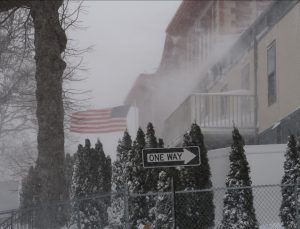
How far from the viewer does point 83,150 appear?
798 inches

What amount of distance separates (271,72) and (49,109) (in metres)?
7.64

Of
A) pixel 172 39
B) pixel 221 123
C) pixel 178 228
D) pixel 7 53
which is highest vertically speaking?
pixel 172 39

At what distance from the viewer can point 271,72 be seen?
18.6 meters

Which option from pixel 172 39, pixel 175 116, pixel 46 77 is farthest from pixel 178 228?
pixel 172 39

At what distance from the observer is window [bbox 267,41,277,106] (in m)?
18.3

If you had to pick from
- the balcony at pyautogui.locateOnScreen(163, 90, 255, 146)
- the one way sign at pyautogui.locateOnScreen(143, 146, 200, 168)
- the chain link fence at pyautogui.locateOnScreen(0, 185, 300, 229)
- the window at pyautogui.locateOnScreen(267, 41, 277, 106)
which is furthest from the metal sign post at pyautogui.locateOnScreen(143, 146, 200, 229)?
the balcony at pyautogui.locateOnScreen(163, 90, 255, 146)

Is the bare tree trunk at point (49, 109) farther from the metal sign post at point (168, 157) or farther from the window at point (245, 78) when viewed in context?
the window at point (245, 78)

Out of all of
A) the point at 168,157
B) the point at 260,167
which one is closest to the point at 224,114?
the point at 260,167

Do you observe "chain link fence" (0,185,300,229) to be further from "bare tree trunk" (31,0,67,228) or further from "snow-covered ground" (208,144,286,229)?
"bare tree trunk" (31,0,67,228)

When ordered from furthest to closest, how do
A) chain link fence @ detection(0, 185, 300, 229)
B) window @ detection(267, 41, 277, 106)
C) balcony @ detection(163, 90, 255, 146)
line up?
1. balcony @ detection(163, 90, 255, 146)
2. window @ detection(267, 41, 277, 106)
3. chain link fence @ detection(0, 185, 300, 229)

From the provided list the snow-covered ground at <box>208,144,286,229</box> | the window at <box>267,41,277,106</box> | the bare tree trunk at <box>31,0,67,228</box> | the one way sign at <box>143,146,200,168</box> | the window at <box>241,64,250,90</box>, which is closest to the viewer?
the one way sign at <box>143,146,200,168</box>

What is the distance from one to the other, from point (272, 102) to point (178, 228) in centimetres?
633

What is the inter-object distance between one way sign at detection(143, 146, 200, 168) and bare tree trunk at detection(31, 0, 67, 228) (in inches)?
137

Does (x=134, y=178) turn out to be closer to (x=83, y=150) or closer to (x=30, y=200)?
(x=83, y=150)
